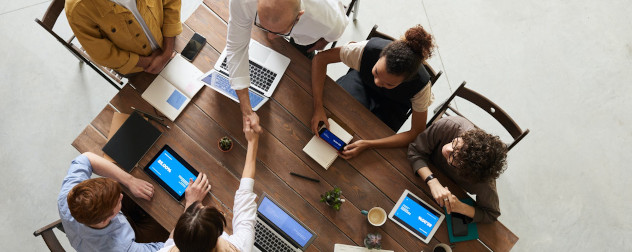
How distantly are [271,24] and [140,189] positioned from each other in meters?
1.04

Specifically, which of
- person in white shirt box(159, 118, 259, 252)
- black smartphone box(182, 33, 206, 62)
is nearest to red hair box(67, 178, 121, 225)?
person in white shirt box(159, 118, 259, 252)

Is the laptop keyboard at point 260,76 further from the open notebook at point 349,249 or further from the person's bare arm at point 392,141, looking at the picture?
the open notebook at point 349,249

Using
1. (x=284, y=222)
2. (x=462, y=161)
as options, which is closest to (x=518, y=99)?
(x=462, y=161)

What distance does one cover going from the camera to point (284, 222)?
2.00 m

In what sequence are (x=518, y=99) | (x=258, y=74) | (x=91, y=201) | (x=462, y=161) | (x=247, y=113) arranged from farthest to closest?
1. (x=518, y=99)
2. (x=258, y=74)
3. (x=247, y=113)
4. (x=462, y=161)
5. (x=91, y=201)

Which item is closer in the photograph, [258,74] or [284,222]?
[284,222]

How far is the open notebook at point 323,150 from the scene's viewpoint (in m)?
2.08

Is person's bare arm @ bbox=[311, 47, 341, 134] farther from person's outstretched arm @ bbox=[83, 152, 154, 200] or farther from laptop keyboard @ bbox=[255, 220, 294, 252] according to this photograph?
person's outstretched arm @ bbox=[83, 152, 154, 200]

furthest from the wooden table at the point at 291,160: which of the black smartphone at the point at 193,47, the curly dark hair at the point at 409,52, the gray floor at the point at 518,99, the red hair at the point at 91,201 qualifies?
the gray floor at the point at 518,99

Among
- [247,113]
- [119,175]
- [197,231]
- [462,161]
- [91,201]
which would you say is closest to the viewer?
[197,231]

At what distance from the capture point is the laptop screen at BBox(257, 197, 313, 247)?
1.98 m

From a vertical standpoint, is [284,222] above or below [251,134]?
below

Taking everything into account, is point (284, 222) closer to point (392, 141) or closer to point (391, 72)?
point (392, 141)

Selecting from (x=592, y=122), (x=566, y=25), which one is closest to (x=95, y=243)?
(x=592, y=122)
